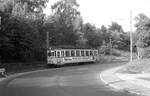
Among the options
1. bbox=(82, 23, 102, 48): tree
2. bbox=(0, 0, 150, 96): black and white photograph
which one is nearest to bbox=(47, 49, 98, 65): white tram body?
bbox=(0, 0, 150, 96): black and white photograph

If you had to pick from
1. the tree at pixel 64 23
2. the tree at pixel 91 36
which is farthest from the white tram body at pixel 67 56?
the tree at pixel 91 36

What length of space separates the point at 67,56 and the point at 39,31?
18.5m

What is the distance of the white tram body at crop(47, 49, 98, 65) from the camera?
1671 inches

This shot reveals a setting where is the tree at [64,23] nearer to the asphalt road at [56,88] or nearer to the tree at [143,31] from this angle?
the tree at [143,31]

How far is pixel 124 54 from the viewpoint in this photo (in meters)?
86.6

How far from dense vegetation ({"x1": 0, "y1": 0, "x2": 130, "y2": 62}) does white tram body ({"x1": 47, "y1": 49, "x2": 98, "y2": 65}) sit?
411 centimetres

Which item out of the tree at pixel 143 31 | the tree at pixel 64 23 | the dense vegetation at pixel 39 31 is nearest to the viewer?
the tree at pixel 143 31

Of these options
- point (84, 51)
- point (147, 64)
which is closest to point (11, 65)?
point (84, 51)

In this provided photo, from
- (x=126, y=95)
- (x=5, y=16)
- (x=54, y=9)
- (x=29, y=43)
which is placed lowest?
(x=126, y=95)

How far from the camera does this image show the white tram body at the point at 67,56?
1671 inches

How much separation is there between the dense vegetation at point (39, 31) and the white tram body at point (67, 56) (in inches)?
162

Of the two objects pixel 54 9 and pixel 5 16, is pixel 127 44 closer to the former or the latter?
pixel 54 9

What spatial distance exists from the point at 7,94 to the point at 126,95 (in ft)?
20.2

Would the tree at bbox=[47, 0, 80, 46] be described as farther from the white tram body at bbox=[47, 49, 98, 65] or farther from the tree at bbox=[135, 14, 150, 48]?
the tree at bbox=[135, 14, 150, 48]
